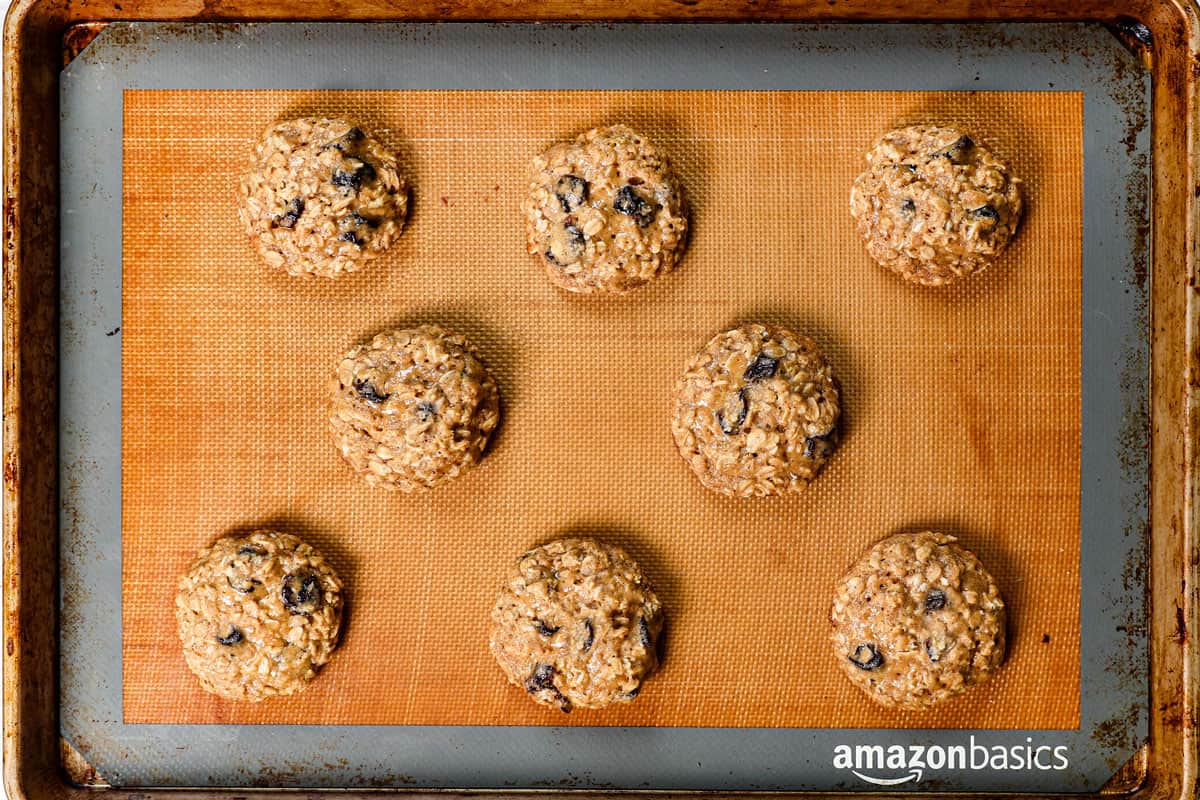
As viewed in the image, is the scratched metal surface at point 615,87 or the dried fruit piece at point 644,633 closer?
the dried fruit piece at point 644,633

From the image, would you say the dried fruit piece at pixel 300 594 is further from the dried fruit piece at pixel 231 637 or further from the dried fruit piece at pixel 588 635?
the dried fruit piece at pixel 588 635

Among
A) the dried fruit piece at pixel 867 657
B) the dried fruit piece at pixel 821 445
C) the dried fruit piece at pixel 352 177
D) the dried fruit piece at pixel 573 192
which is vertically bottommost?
the dried fruit piece at pixel 867 657

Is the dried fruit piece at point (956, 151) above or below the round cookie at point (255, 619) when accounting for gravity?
above

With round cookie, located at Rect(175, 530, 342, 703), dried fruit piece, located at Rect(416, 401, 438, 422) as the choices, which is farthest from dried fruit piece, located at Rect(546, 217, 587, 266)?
round cookie, located at Rect(175, 530, 342, 703)

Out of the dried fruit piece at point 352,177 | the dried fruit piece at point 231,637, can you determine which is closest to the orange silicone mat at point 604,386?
the dried fruit piece at point 352,177

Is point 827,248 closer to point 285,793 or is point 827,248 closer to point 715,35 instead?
point 715,35

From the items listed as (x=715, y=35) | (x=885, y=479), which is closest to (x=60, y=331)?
(x=715, y=35)
